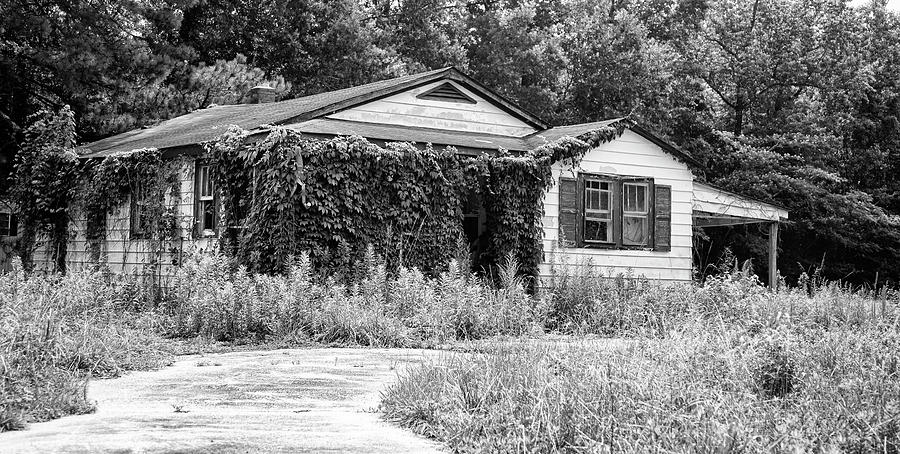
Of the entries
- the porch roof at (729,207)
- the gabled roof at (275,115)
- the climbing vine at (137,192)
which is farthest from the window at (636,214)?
the climbing vine at (137,192)

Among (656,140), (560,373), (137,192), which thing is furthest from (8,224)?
(560,373)

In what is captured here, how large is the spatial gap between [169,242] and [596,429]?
46.9 feet

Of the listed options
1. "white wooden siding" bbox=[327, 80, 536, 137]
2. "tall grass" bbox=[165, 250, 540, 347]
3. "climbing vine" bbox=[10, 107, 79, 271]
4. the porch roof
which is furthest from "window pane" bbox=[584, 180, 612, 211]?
"climbing vine" bbox=[10, 107, 79, 271]

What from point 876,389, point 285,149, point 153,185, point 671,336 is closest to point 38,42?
point 153,185

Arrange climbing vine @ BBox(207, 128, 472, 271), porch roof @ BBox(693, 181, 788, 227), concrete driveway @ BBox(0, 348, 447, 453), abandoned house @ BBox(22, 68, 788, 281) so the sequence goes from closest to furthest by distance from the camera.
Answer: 1. concrete driveway @ BBox(0, 348, 447, 453)
2. climbing vine @ BBox(207, 128, 472, 271)
3. abandoned house @ BBox(22, 68, 788, 281)
4. porch roof @ BBox(693, 181, 788, 227)

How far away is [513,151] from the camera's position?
18312 millimetres

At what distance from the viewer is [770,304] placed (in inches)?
480

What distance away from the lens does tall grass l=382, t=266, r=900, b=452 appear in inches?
214

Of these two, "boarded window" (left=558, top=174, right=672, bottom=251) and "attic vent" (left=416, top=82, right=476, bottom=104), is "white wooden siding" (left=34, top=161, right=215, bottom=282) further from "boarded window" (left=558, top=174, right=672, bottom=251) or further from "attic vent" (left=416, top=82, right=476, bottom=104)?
"boarded window" (left=558, top=174, right=672, bottom=251)

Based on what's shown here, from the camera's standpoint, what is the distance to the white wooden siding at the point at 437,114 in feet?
62.6

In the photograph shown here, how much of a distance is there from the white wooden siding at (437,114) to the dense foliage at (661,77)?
31.8 feet

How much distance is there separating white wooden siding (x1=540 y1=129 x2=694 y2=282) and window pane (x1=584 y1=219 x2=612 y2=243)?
1.24ft

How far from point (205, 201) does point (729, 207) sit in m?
10.9

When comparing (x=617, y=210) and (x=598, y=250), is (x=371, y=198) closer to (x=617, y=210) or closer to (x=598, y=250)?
(x=598, y=250)
